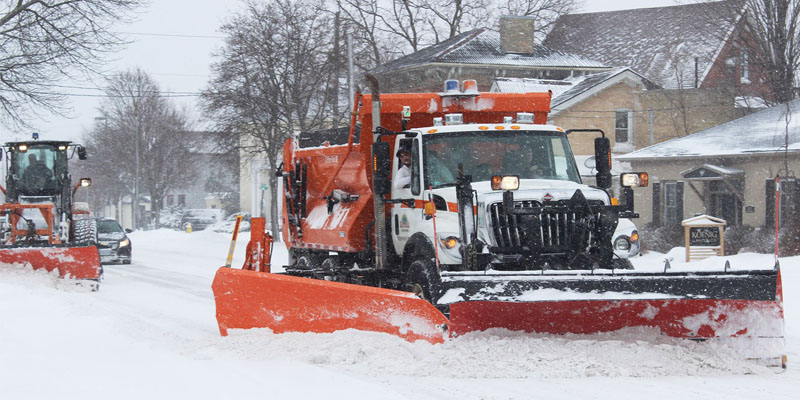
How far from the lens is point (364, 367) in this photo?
25.7ft

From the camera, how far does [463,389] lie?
7086mm

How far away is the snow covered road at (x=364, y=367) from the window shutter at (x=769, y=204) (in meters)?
19.8

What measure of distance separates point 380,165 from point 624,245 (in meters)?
2.60

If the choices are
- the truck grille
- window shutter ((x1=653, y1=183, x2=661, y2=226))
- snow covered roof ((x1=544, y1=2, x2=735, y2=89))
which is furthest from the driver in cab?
snow covered roof ((x1=544, y1=2, x2=735, y2=89))

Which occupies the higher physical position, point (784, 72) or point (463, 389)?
point (784, 72)

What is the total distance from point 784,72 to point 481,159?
27.9 m

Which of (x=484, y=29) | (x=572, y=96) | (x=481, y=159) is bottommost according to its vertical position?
(x=481, y=159)

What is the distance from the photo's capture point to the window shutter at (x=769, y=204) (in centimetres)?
2825

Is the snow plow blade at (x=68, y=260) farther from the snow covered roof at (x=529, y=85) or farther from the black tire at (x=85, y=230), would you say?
the snow covered roof at (x=529, y=85)

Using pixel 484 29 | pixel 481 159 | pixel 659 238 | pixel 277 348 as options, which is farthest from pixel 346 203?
pixel 484 29

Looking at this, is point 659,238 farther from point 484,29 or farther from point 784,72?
point 484,29

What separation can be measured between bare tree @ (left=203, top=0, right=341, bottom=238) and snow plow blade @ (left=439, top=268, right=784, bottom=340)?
2393 centimetres

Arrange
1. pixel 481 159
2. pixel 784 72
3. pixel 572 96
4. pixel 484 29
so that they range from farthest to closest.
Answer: pixel 484 29 < pixel 572 96 < pixel 784 72 < pixel 481 159

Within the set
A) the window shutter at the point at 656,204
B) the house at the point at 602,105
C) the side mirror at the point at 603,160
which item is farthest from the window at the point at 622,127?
the side mirror at the point at 603,160
